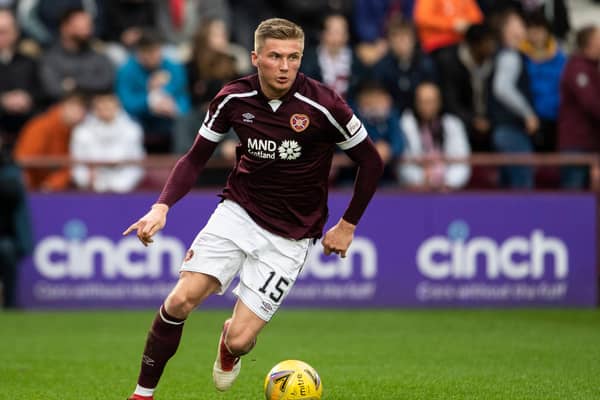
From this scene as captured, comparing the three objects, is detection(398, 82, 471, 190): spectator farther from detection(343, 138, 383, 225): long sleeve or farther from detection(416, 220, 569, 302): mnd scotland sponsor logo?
detection(343, 138, 383, 225): long sleeve

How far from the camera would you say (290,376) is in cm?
738

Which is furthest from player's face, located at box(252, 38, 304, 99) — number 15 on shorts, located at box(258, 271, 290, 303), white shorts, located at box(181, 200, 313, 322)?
number 15 on shorts, located at box(258, 271, 290, 303)

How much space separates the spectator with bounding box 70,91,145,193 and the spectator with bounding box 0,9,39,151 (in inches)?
33.8

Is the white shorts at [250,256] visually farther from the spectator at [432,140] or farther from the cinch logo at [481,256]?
the spectator at [432,140]

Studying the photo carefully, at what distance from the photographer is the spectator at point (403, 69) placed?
16219 millimetres

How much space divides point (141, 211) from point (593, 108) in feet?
19.1

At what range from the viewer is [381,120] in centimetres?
1545

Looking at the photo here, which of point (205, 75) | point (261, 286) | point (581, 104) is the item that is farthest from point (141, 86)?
point (261, 286)

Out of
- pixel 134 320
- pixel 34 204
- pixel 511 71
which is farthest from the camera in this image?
pixel 511 71

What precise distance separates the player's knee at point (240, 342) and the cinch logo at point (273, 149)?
1.10 meters

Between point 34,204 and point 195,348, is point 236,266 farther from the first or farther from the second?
point 34,204

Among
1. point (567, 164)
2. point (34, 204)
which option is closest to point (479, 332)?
point (567, 164)

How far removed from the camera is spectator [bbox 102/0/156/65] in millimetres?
16938

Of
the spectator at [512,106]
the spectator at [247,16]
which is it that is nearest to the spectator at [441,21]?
the spectator at [512,106]
